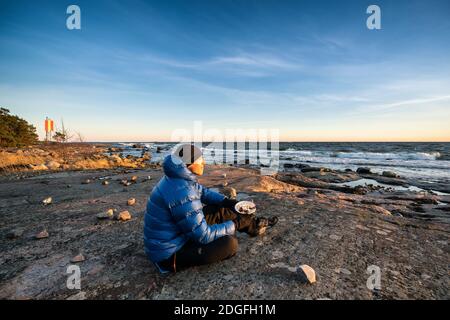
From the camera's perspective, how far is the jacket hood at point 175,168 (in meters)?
2.64

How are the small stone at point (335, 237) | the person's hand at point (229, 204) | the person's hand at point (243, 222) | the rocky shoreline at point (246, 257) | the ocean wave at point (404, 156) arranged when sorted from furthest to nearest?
1. the ocean wave at point (404, 156)
2. the small stone at point (335, 237)
3. the person's hand at point (229, 204)
4. the person's hand at point (243, 222)
5. the rocky shoreline at point (246, 257)

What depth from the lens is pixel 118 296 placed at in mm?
2543

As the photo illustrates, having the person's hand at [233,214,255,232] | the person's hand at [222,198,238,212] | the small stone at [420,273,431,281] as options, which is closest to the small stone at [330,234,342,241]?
the small stone at [420,273,431,281]

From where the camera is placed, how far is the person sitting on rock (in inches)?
105

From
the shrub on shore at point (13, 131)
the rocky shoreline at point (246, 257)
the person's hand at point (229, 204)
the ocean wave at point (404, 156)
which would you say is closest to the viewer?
the rocky shoreline at point (246, 257)

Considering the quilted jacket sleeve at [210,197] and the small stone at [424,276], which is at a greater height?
the quilted jacket sleeve at [210,197]

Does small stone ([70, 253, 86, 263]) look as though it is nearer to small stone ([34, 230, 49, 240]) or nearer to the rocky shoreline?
the rocky shoreline

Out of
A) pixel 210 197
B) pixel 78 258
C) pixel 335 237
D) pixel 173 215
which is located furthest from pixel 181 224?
pixel 335 237

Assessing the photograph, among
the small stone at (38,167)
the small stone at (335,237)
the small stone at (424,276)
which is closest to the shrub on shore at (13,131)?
the small stone at (38,167)

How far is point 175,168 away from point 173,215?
0.51 metres

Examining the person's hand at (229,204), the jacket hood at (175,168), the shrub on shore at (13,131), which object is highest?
the shrub on shore at (13,131)

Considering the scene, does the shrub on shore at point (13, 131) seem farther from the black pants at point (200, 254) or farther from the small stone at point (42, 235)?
the black pants at point (200, 254)

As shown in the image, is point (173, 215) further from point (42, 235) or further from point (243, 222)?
point (42, 235)
